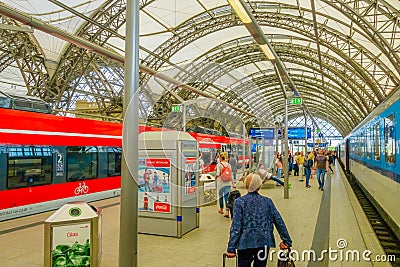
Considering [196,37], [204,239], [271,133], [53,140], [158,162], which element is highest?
[196,37]

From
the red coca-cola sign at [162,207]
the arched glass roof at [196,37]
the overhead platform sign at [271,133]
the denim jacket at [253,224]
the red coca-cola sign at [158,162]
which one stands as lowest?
the red coca-cola sign at [162,207]

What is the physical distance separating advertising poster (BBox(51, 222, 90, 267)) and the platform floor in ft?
3.02

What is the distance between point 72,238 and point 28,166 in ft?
18.5

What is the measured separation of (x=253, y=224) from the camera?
3252 mm

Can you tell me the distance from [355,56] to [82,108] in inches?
1047

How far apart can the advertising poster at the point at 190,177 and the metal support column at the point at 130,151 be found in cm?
376

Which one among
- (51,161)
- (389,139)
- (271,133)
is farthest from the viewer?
(271,133)

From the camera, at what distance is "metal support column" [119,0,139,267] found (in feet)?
10.3

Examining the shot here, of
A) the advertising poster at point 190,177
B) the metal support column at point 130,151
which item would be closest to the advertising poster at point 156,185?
the advertising poster at point 190,177

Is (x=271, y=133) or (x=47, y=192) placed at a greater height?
(x=271, y=133)

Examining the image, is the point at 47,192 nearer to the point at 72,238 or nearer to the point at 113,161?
the point at 113,161

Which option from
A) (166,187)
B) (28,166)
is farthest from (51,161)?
(166,187)

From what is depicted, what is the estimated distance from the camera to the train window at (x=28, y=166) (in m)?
8.44

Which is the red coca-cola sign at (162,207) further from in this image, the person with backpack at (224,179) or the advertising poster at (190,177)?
the person with backpack at (224,179)
